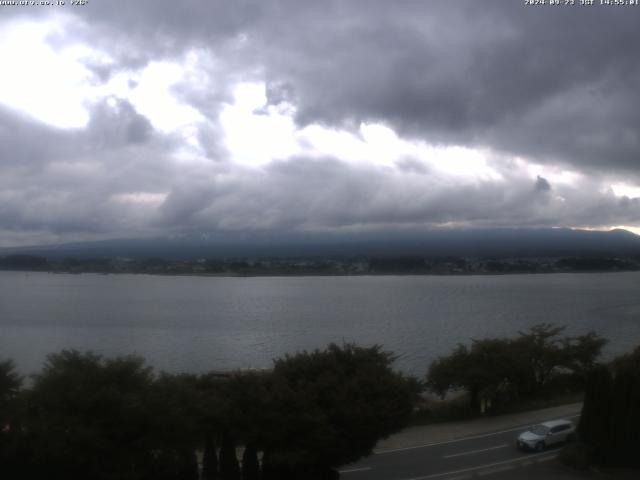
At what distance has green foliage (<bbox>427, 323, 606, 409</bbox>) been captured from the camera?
20.8m

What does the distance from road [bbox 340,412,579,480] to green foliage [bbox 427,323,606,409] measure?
14.9ft

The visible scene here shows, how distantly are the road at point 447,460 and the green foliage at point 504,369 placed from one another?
4.54 metres

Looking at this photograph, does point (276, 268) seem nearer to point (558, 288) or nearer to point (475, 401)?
point (558, 288)

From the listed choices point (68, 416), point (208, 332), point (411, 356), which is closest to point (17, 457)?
point (68, 416)

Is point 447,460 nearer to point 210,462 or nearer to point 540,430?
point 540,430

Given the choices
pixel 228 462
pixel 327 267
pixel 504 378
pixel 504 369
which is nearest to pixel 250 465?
pixel 228 462

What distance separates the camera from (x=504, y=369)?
20891mm

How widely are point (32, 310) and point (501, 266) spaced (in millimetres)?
83938

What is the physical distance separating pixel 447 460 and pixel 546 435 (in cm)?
234

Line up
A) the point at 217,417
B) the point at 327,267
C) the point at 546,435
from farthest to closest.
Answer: the point at 327,267 → the point at 546,435 → the point at 217,417

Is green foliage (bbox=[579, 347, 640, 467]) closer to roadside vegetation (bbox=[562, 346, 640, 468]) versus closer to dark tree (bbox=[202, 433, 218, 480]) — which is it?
roadside vegetation (bbox=[562, 346, 640, 468])

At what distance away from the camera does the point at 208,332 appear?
45.5 metres

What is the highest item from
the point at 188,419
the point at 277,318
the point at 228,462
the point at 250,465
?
the point at 188,419

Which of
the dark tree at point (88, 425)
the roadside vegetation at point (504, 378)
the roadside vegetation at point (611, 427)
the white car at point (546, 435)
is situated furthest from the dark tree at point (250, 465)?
the roadside vegetation at point (504, 378)
